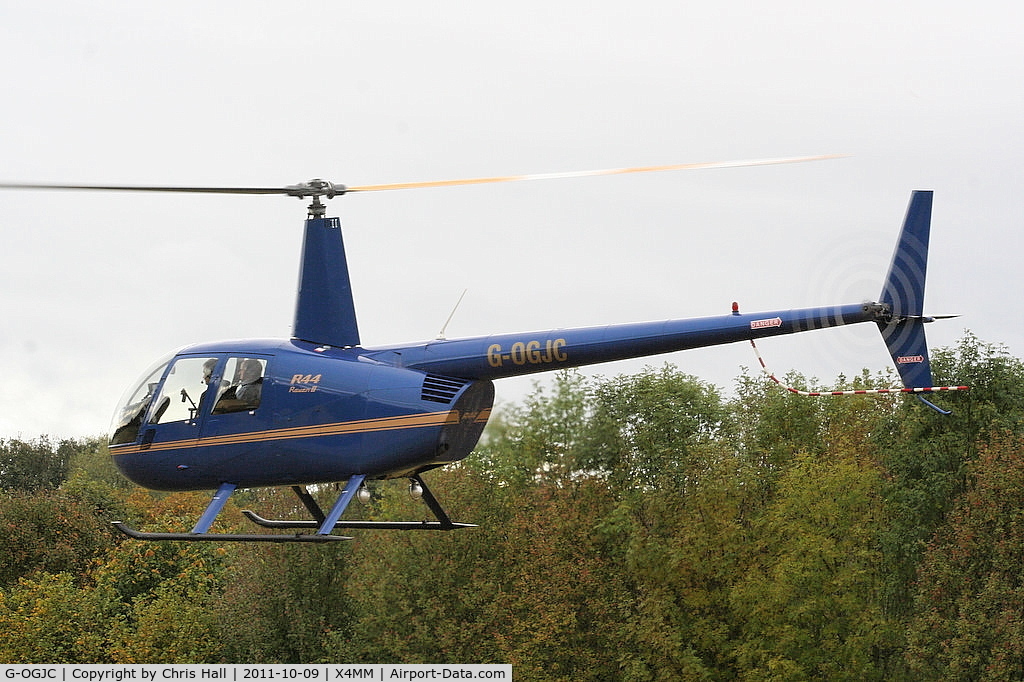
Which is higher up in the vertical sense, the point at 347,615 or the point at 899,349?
the point at 899,349

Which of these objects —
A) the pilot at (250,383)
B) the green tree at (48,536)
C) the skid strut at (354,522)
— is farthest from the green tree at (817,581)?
the pilot at (250,383)

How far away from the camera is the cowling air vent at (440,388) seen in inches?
687

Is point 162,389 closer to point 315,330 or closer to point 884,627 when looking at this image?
point 315,330

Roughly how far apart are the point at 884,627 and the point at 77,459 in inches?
1963

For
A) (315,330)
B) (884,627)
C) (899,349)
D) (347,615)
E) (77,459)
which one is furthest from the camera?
(77,459)

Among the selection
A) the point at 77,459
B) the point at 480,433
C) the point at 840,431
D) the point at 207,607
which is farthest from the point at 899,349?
the point at 77,459

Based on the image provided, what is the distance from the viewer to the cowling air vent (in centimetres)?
1745

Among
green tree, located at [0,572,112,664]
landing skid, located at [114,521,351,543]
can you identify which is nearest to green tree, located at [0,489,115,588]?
green tree, located at [0,572,112,664]

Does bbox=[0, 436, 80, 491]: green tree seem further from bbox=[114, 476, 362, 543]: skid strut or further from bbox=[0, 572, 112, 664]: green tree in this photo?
bbox=[114, 476, 362, 543]: skid strut

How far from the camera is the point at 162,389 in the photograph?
18.3 meters

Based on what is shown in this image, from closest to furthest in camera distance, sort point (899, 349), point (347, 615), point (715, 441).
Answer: point (899, 349) < point (715, 441) < point (347, 615)

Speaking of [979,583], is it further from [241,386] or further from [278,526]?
[241,386]

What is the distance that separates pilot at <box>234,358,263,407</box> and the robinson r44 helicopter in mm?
12

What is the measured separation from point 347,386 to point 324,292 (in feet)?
5.15
